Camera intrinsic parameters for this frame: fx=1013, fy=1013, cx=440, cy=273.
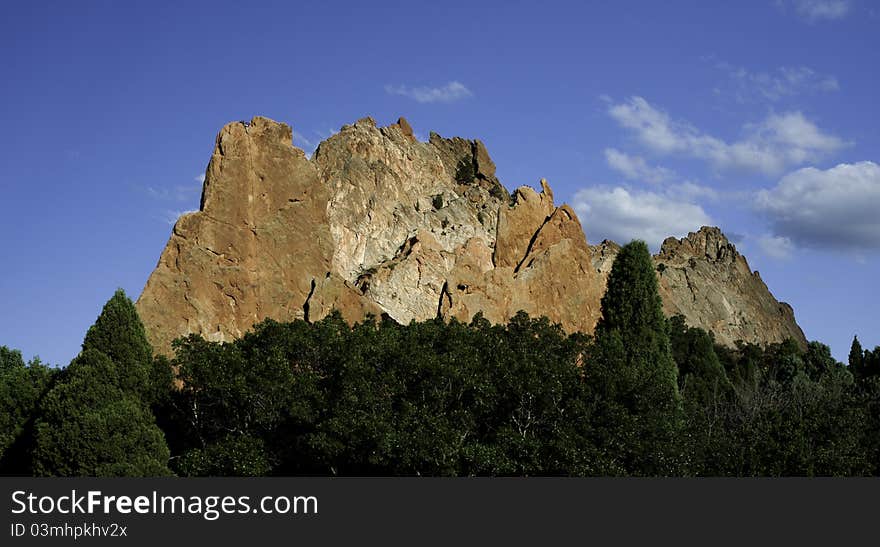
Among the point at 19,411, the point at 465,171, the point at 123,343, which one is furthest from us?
the point at 465,171

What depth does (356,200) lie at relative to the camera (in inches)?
3017

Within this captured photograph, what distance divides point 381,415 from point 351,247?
46.0 m

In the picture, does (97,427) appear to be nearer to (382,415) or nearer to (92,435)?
(92,435)

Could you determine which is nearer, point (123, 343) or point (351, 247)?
point (123, 343)

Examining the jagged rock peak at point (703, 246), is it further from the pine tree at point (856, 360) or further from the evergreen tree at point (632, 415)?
the evergreen tree at point (632, 415)

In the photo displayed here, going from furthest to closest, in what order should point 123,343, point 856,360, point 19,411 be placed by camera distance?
point 856,360, point 19,411, point 123,343

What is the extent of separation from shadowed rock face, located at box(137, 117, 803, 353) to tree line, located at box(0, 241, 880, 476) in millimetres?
14772

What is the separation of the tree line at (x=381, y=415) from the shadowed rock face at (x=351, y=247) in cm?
1477

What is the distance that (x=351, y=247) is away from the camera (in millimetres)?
73625

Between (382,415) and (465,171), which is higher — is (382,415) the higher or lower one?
the lower one

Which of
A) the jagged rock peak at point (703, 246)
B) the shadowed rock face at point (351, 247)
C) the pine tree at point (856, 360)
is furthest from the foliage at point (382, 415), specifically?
the jagged rock peak at point (703, 246)

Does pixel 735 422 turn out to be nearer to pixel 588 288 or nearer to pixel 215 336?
pixel 588 288

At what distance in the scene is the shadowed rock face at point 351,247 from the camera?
51.2 meters

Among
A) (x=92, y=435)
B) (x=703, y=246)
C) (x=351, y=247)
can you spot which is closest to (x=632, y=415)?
(x=92, y=435)
